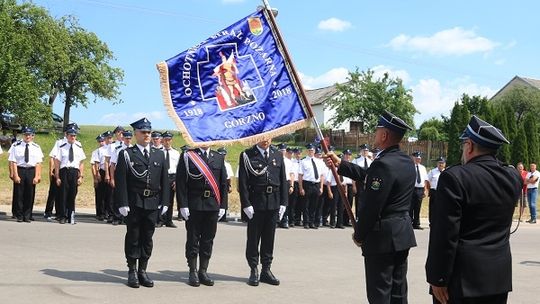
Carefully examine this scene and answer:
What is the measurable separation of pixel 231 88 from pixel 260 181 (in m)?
2.12

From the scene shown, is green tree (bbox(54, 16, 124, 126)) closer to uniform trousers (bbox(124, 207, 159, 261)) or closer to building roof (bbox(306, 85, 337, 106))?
building roof (bbox(306, 85, 337, 106))

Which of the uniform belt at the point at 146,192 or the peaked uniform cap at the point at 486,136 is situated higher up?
the peaked uniform cap at the point at 486,136

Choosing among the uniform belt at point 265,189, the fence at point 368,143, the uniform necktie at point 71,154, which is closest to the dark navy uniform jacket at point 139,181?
the uniform belt at point 265,189

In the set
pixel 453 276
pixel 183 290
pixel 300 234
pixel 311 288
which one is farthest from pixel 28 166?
pixel 453 276

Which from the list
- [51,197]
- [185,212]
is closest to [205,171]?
[185,212]

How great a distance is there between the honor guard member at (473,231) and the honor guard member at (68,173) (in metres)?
10.9

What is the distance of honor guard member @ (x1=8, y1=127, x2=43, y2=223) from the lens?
13.2 meters

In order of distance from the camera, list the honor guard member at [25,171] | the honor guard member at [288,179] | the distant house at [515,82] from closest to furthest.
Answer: the honor guard member at [25,171], the honor guard member at [288,179], the distant house at [515,82]

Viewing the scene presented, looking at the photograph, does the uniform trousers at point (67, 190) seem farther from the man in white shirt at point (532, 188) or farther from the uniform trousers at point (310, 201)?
the man in white shirt at point (532, 188)

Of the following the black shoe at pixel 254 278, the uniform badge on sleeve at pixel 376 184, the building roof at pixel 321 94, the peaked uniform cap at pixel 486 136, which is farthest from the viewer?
the building roof at pixel 321 94

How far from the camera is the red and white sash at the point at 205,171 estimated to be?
8172mm

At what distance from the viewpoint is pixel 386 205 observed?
5203 millimetres

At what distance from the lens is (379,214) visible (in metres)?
5.13

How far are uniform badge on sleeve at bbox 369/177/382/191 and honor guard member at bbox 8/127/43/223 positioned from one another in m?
10.0
